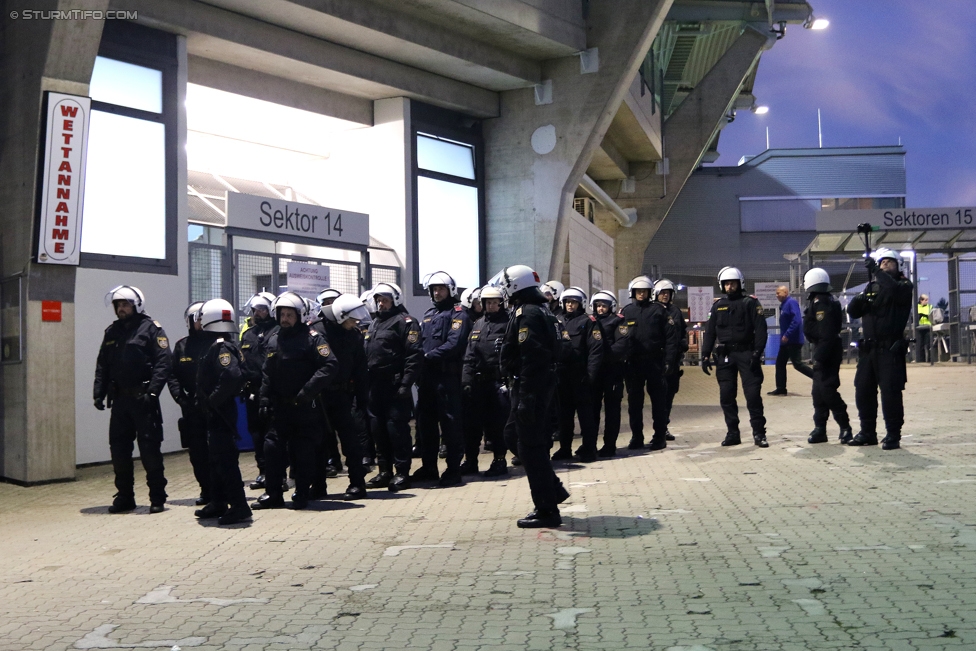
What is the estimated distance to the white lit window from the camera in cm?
1377

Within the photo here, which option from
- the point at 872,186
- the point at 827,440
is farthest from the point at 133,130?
the point at 872,186

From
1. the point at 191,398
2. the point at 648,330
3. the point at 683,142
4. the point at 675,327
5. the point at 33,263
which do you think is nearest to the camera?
the point at 191,398

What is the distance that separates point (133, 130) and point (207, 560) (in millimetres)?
8886

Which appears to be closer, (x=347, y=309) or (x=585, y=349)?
(x=347, y=309)

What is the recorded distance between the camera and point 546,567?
20.6 feet

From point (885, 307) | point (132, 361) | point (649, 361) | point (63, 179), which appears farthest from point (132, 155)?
point (885, 307)

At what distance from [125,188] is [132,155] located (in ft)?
1.55

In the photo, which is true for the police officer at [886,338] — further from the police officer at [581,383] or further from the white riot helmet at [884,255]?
the police officer at [581,383]

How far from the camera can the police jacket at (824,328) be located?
11555mm

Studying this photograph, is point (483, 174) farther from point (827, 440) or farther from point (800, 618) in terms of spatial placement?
point (800, 618)

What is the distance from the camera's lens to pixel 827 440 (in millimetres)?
11758

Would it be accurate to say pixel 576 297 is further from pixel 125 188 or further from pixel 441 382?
pixel 125 188

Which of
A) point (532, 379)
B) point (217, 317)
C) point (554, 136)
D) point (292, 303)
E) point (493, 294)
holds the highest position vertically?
point (554, 136)
